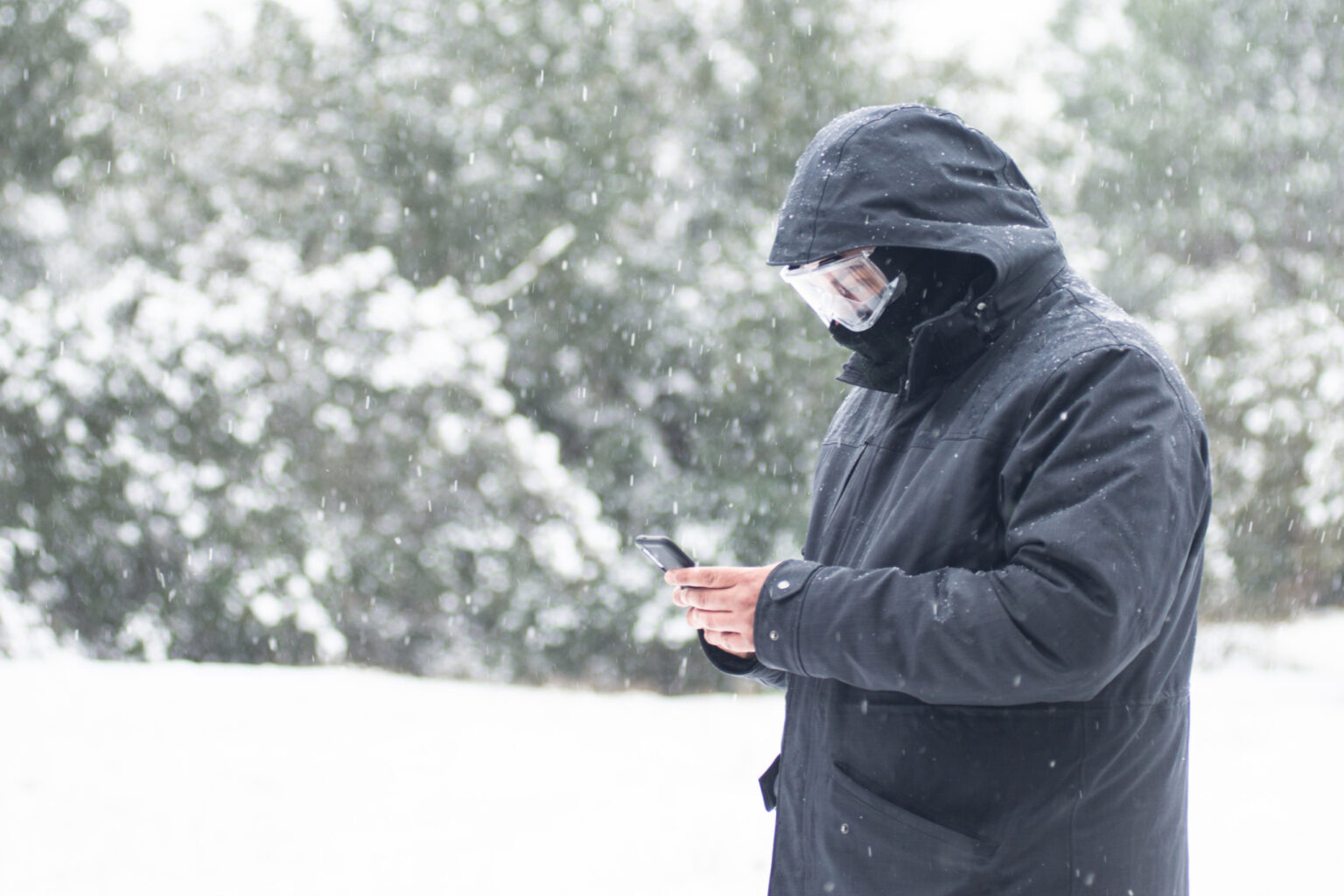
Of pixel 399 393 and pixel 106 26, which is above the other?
pixel 106 26

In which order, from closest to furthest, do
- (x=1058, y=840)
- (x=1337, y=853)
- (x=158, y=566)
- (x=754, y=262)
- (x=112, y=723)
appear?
(x=1058, y=840) < (x=1337, y=853) < (x=112, y=723) < (x=158, y=566) < (x=754, y=262)

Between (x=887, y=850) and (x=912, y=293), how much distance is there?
637mm

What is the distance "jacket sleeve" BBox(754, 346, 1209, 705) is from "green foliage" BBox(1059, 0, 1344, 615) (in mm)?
8081

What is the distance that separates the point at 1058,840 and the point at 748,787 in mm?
3054

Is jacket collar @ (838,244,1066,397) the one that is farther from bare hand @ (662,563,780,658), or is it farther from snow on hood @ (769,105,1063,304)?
bare hand @ (662,563,780,658)

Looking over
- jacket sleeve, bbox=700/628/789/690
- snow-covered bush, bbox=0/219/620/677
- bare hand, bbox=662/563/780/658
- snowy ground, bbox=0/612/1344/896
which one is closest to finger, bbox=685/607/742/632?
bare hand, bbox=662/563/780/658

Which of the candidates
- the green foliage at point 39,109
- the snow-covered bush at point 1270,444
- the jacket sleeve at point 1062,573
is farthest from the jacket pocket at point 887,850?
the snow-covered bush at point 1270,444

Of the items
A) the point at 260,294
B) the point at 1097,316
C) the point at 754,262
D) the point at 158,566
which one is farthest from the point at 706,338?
the point at 1097,316

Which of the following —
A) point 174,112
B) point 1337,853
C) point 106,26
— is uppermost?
point 106,26

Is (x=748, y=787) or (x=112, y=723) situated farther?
(x=112, y=723)

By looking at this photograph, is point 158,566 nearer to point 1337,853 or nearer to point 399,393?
point 399,393

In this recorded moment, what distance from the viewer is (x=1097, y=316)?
1148 millimetres

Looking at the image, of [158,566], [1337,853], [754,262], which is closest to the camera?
[1337,853]

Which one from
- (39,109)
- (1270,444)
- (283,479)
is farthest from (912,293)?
(1270,444)
